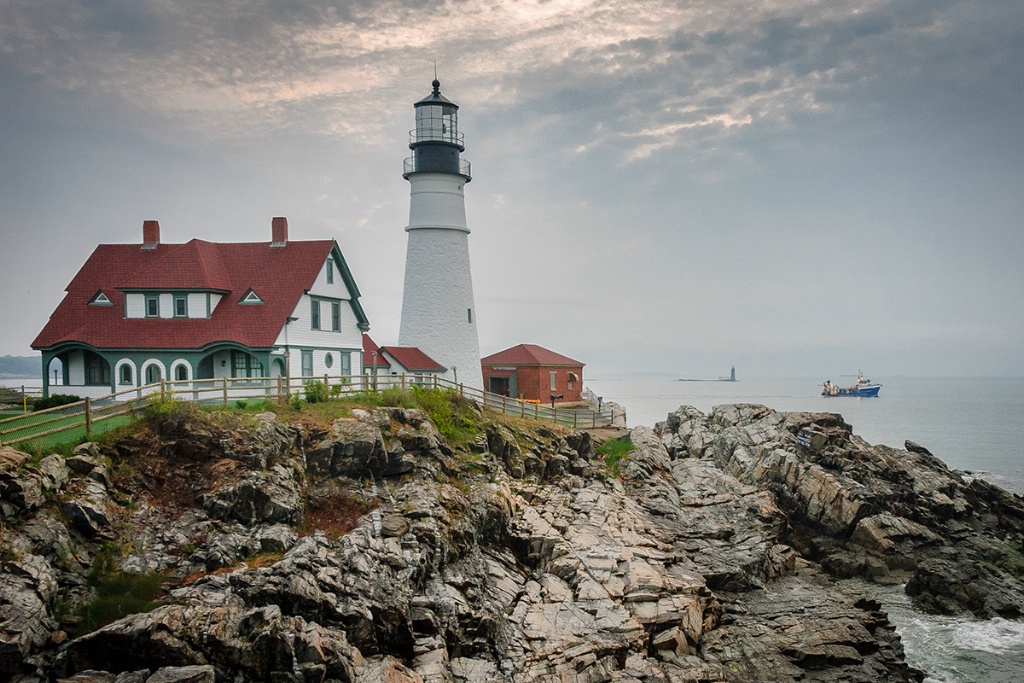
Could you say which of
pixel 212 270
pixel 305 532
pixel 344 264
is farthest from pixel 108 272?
pixel 305 532

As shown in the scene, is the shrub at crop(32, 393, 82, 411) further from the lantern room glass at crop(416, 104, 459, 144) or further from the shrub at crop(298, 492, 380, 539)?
the lantern room glass at crop(416, 104, 459, 144)

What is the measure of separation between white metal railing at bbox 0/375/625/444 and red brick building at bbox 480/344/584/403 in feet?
22.0

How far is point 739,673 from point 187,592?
12.3m

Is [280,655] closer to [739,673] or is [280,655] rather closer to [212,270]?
[739,673]

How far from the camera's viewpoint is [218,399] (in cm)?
2312

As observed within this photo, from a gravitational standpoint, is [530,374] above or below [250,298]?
below

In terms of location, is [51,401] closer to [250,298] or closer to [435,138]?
[250,298]

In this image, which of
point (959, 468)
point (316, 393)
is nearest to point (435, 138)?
point (316, 393)

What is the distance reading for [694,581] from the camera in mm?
22078

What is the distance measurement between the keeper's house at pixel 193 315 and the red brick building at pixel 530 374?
16.2 meters

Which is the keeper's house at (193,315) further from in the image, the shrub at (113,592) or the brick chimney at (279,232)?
the shrub at (113,592)

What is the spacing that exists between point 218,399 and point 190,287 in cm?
823

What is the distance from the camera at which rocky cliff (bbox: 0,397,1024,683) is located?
1468 cm

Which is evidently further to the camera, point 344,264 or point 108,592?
point 344,264
